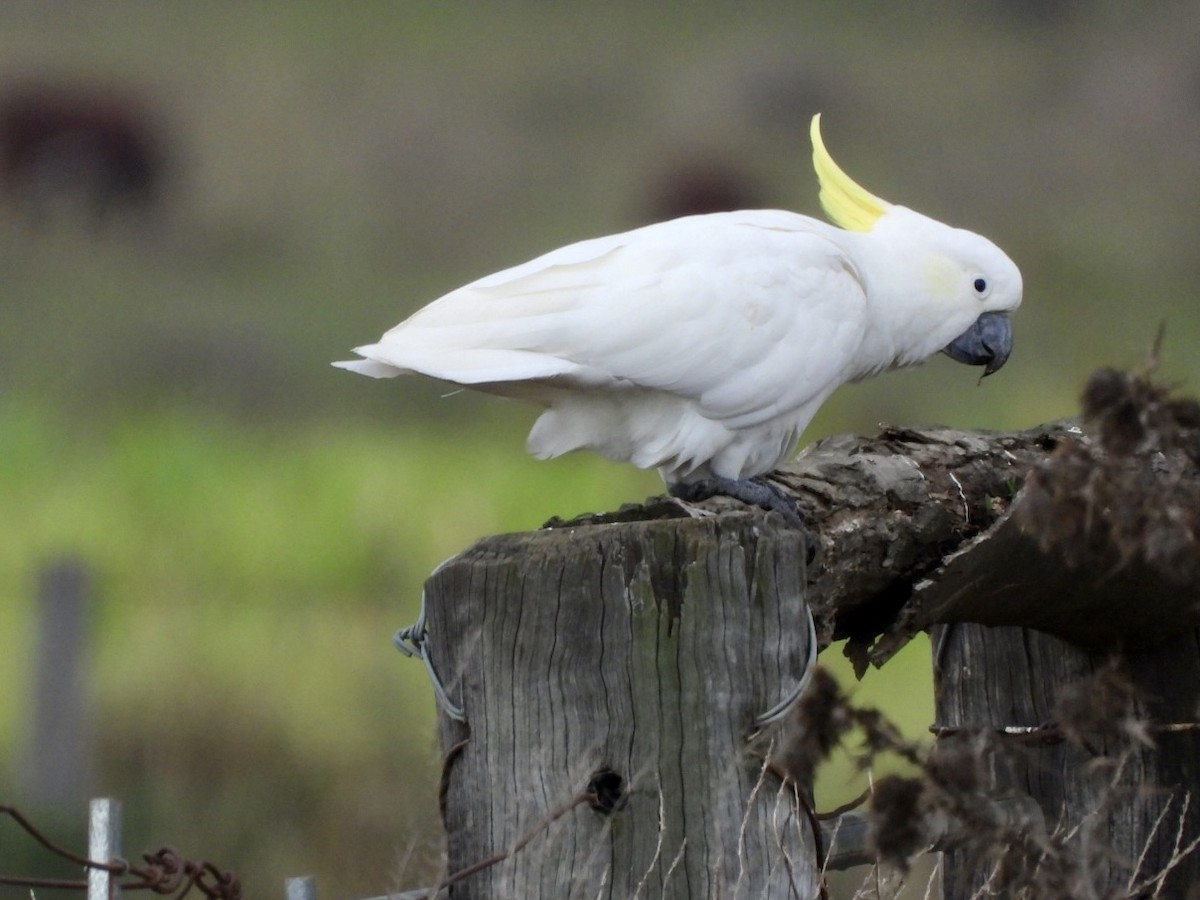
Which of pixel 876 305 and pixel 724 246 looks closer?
pixel 724 246

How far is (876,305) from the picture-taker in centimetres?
199

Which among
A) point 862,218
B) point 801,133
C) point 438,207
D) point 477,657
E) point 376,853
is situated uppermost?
point 801,133

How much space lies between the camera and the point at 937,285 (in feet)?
6.72

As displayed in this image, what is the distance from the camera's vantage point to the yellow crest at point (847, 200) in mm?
2184

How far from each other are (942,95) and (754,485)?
341cm

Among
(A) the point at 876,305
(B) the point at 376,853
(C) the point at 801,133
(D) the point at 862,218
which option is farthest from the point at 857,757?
(C) the point at 801,133

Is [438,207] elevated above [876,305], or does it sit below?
above

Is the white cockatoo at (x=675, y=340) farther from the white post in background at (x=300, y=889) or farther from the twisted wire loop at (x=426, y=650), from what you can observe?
the white post in background at (x=300, y=889)

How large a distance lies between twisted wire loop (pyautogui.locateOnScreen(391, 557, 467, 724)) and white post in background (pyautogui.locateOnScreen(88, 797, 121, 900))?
0.24 meters

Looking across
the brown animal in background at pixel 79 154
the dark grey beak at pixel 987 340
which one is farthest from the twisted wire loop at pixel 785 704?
the brown animal in background at pixel 79 154

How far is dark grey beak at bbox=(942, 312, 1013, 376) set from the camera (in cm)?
214

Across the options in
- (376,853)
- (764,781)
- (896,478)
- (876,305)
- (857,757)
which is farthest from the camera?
(376,853)

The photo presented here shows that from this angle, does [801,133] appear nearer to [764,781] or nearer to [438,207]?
[438,207]


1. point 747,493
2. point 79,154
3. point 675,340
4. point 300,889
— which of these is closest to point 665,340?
point 675,340
